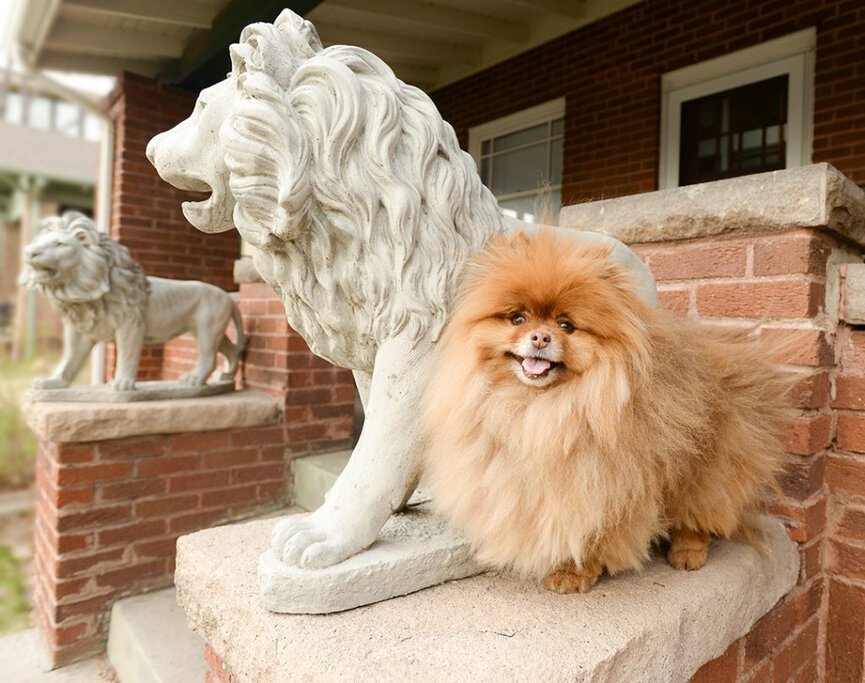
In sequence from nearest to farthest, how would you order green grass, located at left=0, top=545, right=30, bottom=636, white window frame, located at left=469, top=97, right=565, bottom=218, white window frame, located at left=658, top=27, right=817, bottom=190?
1. green grass, located at left=0, top=545, right=30, bottom=636
2. white window frame, located at left=658, top=27, right=817, bottom=190
3. white window frame, located at left=469, top=97, right=565, bottom=218

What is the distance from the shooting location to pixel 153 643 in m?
2.36

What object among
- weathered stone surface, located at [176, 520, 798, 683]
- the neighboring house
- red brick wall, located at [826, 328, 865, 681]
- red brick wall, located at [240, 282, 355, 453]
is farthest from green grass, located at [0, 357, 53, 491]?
red brick wall, located at [826, 328, 865, 681]

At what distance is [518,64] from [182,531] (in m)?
4.75

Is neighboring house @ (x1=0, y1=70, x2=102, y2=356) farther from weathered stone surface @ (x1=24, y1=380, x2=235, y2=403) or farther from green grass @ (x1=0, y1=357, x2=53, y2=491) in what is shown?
green grass @ (x1=0, y1=357, x2=53, y2=491)

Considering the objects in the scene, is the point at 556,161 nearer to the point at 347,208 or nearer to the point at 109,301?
the point at 109,301

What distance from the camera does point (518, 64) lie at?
17.7 ft

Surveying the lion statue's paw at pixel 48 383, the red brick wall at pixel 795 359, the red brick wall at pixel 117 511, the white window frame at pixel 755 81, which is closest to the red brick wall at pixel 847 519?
the red brick wall at pixel 795 359

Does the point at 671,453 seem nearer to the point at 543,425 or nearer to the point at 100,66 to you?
the point at 543,425

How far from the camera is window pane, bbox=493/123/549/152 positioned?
5.41 metres

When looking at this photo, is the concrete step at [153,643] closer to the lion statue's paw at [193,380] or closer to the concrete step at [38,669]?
the concrete step at [38,669]

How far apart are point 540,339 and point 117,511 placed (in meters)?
2.49

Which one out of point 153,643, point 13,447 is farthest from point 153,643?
point 13,447

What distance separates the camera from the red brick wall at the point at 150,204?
5016mm

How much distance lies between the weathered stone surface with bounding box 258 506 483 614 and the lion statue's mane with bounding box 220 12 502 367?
16.0 inches
